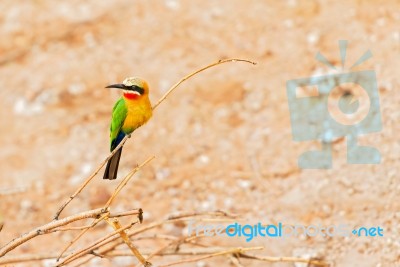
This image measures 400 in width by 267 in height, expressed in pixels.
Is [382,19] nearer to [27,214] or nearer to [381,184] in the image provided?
[381,184]

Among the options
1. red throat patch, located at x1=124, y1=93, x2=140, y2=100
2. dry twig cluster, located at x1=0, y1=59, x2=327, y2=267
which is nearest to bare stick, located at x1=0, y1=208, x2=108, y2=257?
dry twig cluster, located at x1=0, y1=59, x2=327, y2=267

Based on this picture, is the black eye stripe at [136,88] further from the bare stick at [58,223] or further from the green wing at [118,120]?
the bare stick at [58,223]

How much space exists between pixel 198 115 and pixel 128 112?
268cm

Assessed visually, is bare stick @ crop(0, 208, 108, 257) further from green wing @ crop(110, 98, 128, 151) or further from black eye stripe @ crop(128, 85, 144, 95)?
black eye stripe @ crop(128, 85, 144, 95)

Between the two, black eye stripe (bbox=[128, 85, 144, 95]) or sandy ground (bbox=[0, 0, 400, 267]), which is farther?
sandy ground (bbox=[0, 0, 400, 267])

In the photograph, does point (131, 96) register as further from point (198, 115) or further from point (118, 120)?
point (198, 115)

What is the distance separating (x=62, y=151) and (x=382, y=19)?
2.30m

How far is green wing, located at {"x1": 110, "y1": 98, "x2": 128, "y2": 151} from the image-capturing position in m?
1.60

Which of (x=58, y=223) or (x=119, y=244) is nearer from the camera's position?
(x=58, y=223)

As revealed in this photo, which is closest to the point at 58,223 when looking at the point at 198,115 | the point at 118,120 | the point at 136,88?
the point at 118,120

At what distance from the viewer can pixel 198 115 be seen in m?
4.26

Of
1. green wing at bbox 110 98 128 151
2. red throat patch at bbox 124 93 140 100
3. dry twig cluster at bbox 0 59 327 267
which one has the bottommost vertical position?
dry twig cluster at bbox 0 59 327 267

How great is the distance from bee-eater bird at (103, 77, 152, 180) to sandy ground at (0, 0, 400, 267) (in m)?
1.46

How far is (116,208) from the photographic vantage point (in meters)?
3.76
